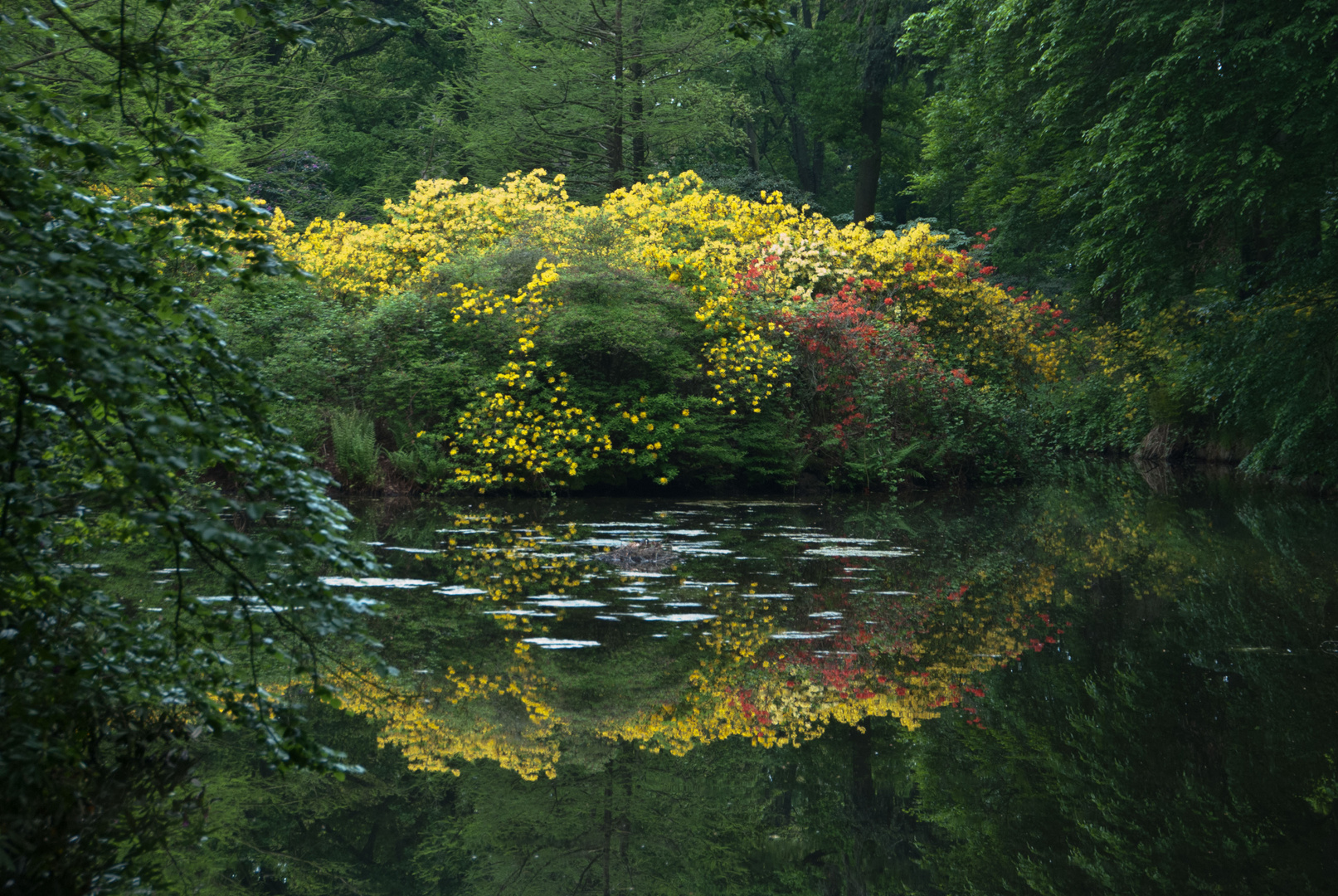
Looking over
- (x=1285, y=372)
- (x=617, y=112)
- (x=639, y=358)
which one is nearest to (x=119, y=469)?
(x=639, y=358)

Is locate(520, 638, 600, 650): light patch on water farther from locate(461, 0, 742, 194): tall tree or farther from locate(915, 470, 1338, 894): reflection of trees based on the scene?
locate(461, 0, 742, 194): tall tree

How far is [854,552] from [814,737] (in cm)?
571

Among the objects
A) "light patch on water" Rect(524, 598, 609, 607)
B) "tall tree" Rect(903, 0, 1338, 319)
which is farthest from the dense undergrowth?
"light patch on water" Rect(524, 598, 609, 607)

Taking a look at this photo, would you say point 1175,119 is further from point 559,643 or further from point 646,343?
point 559,643

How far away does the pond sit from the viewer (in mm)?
3674

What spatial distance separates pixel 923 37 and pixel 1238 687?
20652 millimetres

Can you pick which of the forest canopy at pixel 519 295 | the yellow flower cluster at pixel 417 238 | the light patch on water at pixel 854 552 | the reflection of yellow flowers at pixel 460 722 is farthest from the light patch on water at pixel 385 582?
the yellow flower cluster at pixel 417 238

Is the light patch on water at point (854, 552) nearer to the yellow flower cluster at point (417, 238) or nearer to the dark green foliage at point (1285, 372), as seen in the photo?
the dark green foliage at point (1285, 372)

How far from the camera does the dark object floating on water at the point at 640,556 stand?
31.9ft

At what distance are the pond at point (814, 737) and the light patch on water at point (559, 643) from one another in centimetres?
3

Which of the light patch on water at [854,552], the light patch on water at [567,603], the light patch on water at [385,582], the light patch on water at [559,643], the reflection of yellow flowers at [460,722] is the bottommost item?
the light patch on water at [854,552]

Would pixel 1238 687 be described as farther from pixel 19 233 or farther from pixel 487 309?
pixel 487 309

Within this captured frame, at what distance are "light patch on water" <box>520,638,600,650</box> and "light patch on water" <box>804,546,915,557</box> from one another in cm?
410

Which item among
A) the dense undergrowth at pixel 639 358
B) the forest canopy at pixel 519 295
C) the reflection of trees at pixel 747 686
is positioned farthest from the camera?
the dense undergrowth at pixel 639 358
